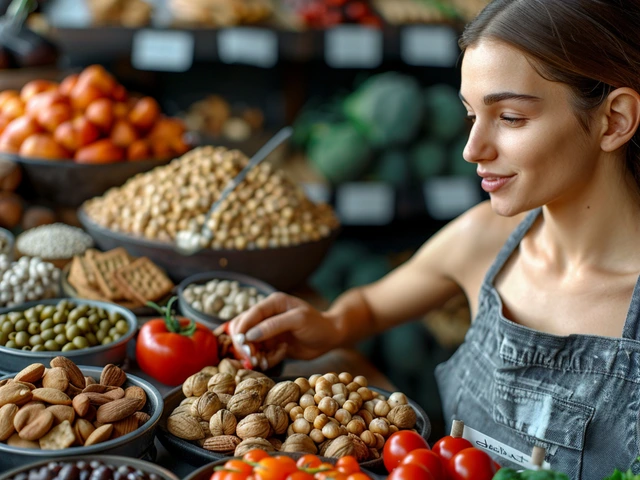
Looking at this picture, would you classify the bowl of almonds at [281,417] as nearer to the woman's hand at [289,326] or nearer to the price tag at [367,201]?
the woman's hand at [289,326]

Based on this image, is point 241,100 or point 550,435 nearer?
point 550,435

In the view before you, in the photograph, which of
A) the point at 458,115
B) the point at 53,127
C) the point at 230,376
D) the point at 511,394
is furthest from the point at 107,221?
the point at 458,115

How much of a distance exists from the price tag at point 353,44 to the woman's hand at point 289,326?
66.0 inches

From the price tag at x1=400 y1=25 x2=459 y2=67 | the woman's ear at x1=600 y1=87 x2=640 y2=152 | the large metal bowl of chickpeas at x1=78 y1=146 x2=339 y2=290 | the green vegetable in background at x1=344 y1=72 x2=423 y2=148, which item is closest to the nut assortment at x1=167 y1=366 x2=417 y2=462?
the woman's ear at x1=600 y1=87 x2=640 y2=152

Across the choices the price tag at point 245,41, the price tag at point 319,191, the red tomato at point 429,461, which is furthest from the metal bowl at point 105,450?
the price tag at point 245,41

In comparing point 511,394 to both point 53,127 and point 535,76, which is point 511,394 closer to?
point 535,76

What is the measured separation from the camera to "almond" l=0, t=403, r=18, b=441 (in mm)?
1005

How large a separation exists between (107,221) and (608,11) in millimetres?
1329

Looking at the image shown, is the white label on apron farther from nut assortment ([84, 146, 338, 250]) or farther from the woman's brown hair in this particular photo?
nut assortment ([84, 146, 338, 250])

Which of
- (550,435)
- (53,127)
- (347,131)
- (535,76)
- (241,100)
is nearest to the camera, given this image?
(535,76)

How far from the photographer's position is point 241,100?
3.96 meters

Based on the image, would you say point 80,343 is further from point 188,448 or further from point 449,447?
point 449,447

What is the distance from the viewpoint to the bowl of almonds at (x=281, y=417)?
3.61 feet

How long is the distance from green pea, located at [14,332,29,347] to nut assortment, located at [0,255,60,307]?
0.21 meters
